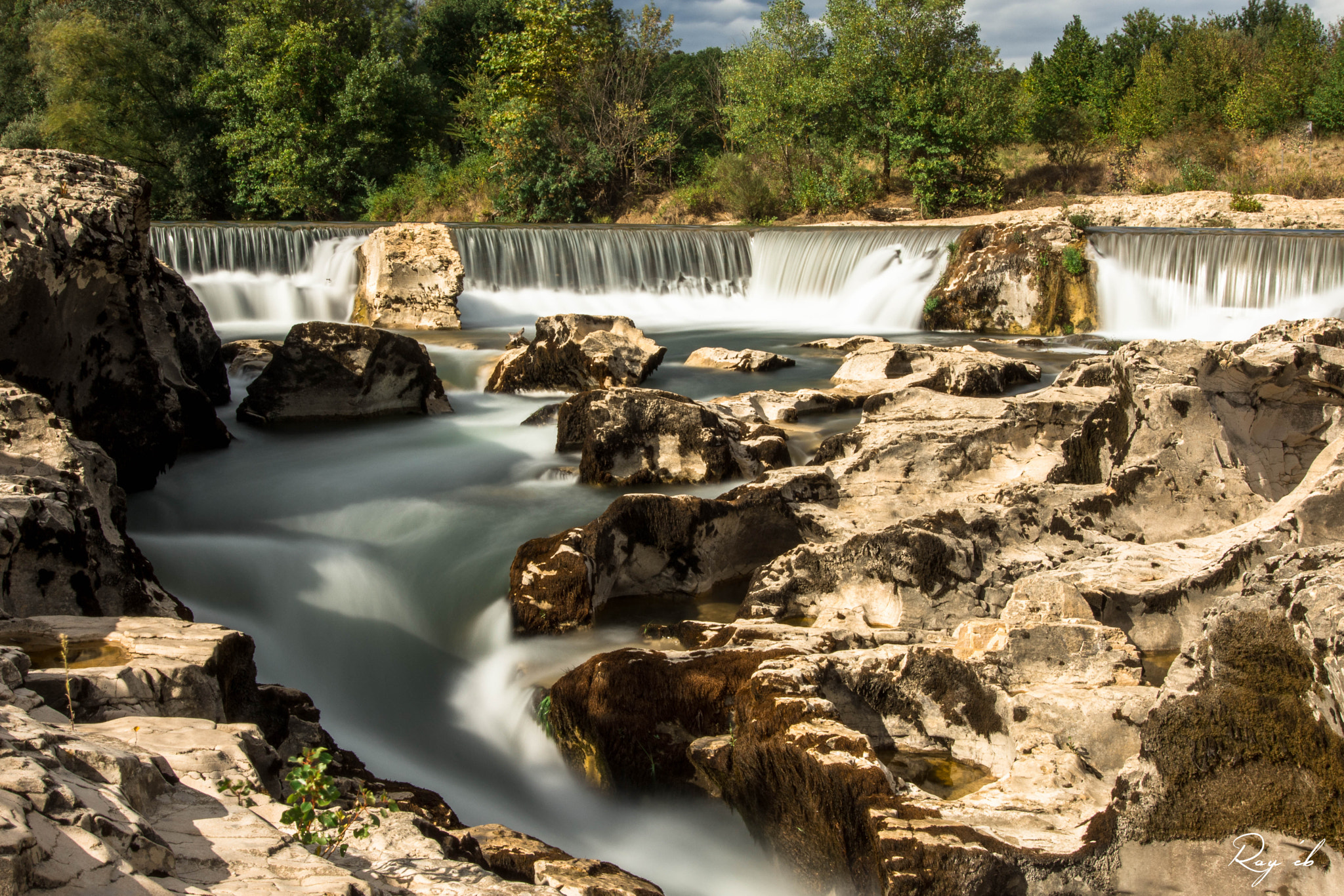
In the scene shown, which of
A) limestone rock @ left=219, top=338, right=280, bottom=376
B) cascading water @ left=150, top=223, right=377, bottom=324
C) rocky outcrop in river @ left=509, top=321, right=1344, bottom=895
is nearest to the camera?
rocky outcrop in river @ left=509, top=321, right=1344, bottom=895

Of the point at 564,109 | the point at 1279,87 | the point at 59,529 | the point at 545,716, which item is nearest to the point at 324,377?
the point at 59,529

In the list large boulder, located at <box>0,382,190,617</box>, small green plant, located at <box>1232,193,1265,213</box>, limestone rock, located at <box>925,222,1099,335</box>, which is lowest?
large boulder, located at <box>0,382,190,617</box>

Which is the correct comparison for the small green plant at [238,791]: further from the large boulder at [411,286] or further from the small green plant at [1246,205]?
the small green plant at [1246,205]

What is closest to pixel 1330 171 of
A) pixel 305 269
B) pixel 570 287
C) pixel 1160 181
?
pixel 1160 181

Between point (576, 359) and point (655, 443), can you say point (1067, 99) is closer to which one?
point (576, 359)

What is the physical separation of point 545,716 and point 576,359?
580cm

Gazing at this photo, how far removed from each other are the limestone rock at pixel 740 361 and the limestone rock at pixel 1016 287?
4.64 meters

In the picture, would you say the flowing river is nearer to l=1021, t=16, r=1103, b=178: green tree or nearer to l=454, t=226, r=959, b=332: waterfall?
l=454, t=226, r=959, b=332: waterfall

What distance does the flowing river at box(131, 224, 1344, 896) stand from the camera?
3.82 metres

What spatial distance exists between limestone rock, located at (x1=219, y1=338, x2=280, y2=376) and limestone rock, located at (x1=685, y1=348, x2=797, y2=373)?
15.2 ft

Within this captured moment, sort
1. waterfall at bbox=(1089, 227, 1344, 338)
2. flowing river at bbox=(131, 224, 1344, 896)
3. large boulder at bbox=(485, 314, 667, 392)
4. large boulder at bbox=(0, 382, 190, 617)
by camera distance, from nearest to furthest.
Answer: large boulder at bbox=(0, 382, 190, 617)
flowing river at bbox=(131, 224, 1344, 896)
large boulder at bbox=(485, 314, 667, 392)
waterfall at bbox=(1089, 227, 1344, 338)

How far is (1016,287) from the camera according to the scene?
569 inches

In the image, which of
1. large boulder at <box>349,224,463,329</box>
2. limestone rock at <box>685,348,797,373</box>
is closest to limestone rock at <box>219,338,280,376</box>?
large boulder at <box>349,224,463,329</box>

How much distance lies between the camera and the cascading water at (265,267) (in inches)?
582
